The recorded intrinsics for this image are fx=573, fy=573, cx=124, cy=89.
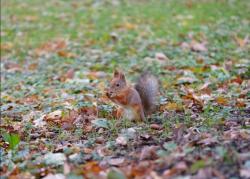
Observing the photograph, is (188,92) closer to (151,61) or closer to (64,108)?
(64,108)

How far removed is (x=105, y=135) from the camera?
421cm

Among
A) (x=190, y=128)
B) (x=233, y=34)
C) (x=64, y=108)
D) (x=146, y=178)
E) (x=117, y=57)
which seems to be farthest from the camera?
(x=233, y=34)

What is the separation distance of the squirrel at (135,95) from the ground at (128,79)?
0.12 metres

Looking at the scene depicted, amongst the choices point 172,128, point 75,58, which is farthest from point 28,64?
point 172,128

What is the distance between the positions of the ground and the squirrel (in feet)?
0.38

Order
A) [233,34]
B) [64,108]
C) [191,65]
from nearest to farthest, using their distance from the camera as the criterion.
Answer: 1. [64,108]
2. [191,65]
3. [233,34]

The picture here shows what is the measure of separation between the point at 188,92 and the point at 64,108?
122 cm

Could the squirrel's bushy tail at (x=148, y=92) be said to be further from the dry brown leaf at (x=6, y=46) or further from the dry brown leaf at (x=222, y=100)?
the dry brown leaf at (x=6, y=46)

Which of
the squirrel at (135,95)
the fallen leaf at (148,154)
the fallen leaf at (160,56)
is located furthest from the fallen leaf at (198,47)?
the fallen leaf at (148,154)

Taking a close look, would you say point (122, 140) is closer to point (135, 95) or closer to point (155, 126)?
point (155, 126)

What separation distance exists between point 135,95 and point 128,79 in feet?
6.64

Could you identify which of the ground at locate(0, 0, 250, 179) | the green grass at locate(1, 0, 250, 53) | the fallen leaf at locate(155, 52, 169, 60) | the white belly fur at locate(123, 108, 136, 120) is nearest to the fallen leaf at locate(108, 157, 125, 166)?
the ground at locate(0, 0, 250, 179)

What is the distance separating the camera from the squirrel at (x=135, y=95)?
4.61 metres

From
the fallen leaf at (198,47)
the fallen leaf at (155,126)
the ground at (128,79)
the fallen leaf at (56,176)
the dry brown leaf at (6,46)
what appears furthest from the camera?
the dry brown leaf at (6,46)
